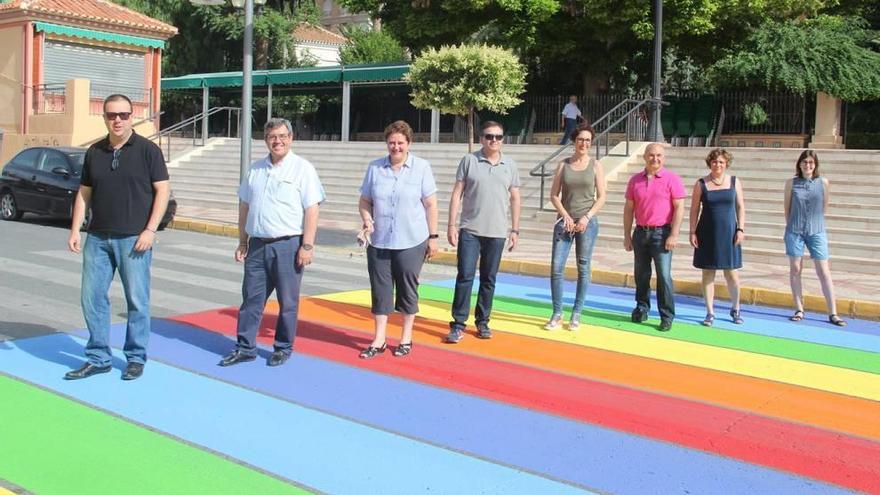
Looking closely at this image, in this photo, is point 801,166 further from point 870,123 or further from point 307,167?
point 870,123

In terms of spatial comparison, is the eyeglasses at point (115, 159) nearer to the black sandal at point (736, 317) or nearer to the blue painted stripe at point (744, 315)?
the blue painted stripe at point (744, 315)

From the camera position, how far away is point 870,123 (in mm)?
27391

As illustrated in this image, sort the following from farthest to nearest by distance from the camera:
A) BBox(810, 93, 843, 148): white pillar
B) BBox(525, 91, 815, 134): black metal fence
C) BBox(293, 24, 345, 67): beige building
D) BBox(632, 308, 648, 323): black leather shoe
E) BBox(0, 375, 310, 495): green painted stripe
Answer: BBox(293, 24, 345, 67): beige building
BBox(525, 91, 815, 134): black metal fence
BBox(810, 93, 843, 148): white pillar
BBox(632, 308, 648, 323): black leather shoe
BBox(0, 375, 310, 495): green painted stripe

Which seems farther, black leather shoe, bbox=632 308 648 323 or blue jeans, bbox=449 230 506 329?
black leather shoe, bbox=632 308 648 323

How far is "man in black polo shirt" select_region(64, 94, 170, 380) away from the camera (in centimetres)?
579

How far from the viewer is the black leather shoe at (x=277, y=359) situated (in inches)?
256

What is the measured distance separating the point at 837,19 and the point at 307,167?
78.2ft

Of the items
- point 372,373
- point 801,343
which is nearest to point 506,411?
point 372,373

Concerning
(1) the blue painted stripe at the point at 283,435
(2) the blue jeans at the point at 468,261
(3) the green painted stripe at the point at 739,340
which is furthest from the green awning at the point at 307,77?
(1) the blue painted stripe at the point at 283,435

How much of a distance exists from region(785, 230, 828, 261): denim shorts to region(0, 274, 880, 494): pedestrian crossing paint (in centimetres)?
109

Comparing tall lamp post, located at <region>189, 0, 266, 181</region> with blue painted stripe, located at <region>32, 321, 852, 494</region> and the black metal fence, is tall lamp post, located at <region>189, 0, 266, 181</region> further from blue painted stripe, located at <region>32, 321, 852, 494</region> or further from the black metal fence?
the black metal fence

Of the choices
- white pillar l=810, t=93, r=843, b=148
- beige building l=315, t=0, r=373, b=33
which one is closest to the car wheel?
white pillar l=810, t=93, r=843, b=148

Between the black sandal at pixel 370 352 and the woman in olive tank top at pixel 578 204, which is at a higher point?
the woman in olive tank top at pixel 578 204

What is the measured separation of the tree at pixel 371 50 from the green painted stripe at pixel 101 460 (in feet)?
132
